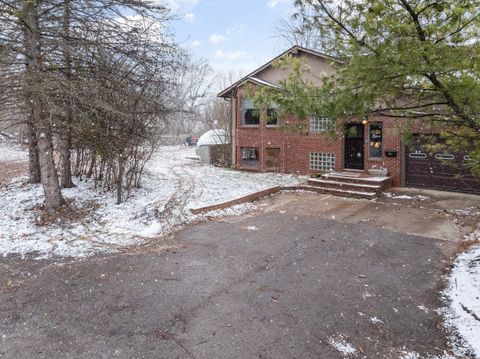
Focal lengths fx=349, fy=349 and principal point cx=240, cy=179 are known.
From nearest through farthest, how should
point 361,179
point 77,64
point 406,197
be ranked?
1. point 77,64
2. point 406,197
3. point 361,179

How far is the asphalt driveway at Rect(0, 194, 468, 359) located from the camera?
3.79 metres

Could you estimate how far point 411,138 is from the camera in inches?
204

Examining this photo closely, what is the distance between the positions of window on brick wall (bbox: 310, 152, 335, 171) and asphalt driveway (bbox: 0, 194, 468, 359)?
7.78 m

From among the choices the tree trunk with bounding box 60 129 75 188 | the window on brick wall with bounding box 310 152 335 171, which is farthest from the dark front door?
the tree trunk with bounding box 60 129 75 188

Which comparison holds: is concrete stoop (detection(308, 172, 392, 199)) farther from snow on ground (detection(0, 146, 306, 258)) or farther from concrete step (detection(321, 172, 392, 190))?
snow on ground (detection(0, 146, 306, 258))

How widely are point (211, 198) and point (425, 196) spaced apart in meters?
7.05

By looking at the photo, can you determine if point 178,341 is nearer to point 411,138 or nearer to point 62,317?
point 62,317

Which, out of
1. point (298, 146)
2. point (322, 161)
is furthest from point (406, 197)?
point (298, 146)

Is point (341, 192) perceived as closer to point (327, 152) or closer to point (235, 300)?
point (327, 152)

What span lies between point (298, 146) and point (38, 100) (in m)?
10.9

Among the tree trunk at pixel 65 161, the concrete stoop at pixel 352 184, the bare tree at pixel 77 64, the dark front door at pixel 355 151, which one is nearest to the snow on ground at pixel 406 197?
the concrete stoop at pixel 352 184

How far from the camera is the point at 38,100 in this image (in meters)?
7.96

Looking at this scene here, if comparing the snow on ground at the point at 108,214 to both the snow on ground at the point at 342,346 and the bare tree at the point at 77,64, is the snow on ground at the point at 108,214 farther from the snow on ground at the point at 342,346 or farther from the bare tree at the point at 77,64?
the snow on ground at the point at 342,346

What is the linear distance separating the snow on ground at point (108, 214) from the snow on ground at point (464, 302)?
554cm
